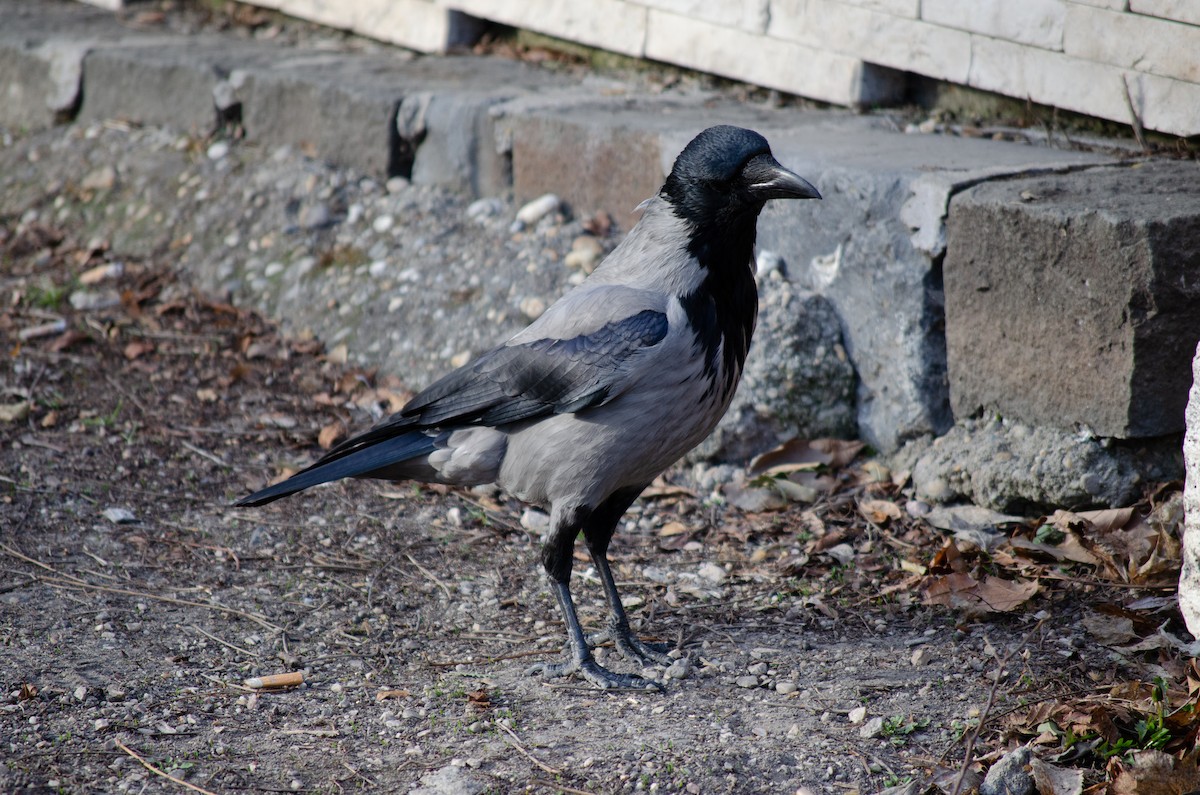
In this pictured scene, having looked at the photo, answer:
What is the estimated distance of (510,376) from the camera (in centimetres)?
354

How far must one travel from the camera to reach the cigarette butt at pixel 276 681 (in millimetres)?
3402

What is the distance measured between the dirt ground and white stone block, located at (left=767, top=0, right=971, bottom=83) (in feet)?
5.63

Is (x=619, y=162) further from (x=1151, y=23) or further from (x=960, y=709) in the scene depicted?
(x=960, y=709)

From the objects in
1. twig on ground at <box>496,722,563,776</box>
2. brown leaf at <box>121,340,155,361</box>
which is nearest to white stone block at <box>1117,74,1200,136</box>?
twig on ground at <box>496,722,563,776</box>

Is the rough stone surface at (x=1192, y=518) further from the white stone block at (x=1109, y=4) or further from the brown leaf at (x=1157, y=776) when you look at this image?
the white stone block at (x=1109, y=4)

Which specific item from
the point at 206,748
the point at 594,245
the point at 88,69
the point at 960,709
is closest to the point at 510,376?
the point at 206,748

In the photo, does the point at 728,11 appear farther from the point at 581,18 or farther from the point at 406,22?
the point at 406,22

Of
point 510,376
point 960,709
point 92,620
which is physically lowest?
point 92,620

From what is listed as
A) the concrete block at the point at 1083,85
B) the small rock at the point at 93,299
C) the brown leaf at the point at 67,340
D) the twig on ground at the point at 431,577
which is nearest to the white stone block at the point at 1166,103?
the concrete block at the point at 1083,85

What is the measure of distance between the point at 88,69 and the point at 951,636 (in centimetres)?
621

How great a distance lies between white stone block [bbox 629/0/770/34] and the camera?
5.65 meters

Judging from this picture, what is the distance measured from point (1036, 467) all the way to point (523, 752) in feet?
6.70

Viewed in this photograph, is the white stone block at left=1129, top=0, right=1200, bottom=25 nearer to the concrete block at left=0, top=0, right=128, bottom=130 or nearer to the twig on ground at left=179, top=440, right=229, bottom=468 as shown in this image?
the twig on ground at left=179, top=440, right=229, bottom=468

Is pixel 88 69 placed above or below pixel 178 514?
above
